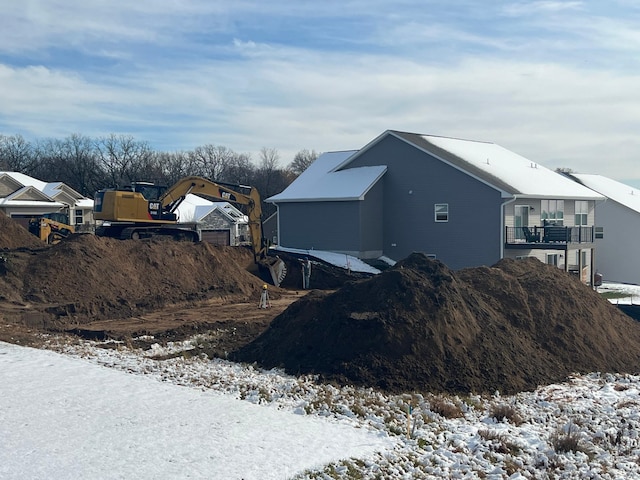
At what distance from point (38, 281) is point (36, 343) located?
23.8 ft

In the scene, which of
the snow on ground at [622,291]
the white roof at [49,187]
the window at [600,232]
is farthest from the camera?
the white roof at [49,187]

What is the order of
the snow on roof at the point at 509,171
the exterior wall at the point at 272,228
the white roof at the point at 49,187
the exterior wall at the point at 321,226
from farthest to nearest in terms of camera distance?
the exterior wall at the point at 272,228
the white roof at the point at 49,187
the exterior wall at the point at 321,226
the snow on roof at the point at 509,171

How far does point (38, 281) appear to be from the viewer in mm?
23172

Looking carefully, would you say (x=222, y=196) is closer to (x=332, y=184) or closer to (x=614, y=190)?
(x=332, y=184)

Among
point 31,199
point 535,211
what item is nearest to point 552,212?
point 535,211

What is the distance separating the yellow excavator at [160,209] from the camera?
1112 inches

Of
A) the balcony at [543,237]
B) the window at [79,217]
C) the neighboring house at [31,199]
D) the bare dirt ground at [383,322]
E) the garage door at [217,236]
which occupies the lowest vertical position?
the bare dirt ground at [383,322]

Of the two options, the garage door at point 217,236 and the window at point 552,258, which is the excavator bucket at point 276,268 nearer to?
the window at point 552,258

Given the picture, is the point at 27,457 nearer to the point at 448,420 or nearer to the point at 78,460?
the point at 78,460

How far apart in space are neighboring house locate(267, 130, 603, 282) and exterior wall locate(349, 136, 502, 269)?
0.05m

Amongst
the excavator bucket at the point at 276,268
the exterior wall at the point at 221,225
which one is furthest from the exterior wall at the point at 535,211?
the exterior wall at the point at 221,225

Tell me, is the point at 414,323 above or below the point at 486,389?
above

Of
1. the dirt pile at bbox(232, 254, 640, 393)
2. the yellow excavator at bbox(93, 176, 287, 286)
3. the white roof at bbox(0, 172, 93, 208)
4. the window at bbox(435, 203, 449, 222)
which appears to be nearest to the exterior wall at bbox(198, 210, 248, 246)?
the white roof at bbox(0, 172, 93, 208)

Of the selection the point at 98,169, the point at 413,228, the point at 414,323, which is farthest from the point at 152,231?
the point at 98,169
